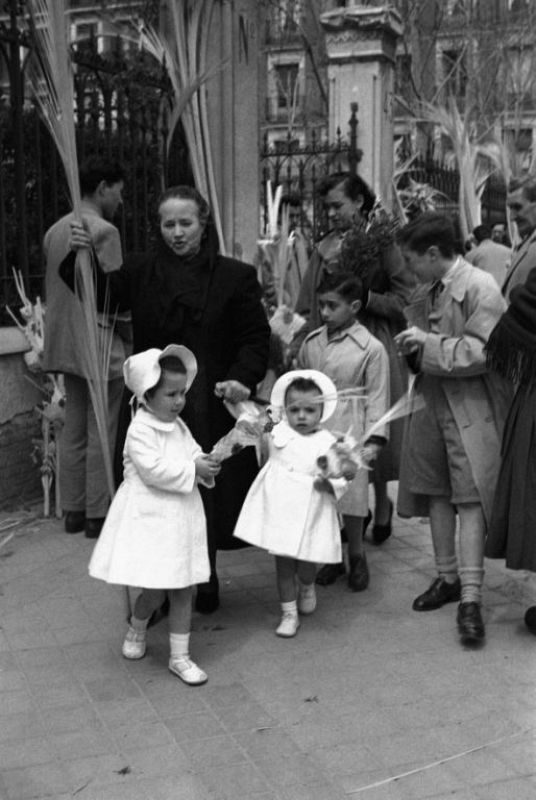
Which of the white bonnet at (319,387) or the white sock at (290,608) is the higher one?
the white bonnet at (319,387)

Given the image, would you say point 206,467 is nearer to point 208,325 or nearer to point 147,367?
point 147,367

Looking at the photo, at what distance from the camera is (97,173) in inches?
250

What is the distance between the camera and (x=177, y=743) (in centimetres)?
376

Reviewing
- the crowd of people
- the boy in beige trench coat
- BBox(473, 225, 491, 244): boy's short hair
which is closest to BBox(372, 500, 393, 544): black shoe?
the crowd of people

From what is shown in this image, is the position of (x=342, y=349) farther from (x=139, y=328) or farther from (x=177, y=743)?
(x=177, y=743)

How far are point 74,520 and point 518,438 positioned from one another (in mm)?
3049

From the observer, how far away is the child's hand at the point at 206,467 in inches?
166

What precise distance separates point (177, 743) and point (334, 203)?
309 centimetres

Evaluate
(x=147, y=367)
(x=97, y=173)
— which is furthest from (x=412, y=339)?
(x=97, y=173)

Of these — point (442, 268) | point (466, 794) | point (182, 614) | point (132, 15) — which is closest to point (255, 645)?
point (182, 614)

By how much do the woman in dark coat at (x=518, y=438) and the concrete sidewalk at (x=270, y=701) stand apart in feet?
1.52

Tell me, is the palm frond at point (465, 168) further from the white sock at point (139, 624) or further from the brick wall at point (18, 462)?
the white sock at point (139, 624)

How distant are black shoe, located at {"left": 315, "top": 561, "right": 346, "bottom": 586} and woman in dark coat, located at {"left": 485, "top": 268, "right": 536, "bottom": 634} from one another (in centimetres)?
110

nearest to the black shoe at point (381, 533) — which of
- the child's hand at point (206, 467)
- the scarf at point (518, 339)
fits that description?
the scarf at point (518, 339)
